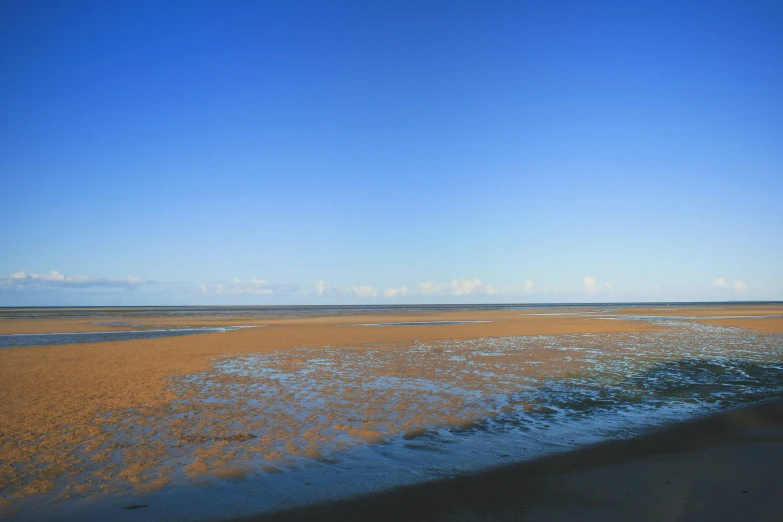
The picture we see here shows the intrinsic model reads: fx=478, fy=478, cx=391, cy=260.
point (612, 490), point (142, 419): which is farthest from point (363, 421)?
point (612, 490)

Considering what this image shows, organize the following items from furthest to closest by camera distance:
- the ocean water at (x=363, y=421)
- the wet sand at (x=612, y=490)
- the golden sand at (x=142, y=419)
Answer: the golden sand at (x=142, y=419) < the ocean water at (x=363, y=421) < the wet sand at (x=612, y=490)

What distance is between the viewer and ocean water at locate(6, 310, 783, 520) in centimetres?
685

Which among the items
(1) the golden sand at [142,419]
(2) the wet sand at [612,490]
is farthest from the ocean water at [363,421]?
(2) the wet sand at [612,490]

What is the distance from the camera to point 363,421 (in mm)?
10688

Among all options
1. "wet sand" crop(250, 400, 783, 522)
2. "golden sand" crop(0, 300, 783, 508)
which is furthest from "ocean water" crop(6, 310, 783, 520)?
"wet sand" crop(250, 400, 783, 522)

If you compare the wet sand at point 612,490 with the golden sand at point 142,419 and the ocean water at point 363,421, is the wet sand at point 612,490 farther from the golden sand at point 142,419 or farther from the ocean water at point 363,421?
the golden sand at point 142,419

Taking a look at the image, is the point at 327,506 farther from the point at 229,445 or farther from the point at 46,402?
the point at 46,402

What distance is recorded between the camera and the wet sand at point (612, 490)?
18.8 feet

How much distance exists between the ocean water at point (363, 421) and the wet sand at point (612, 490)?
49cm

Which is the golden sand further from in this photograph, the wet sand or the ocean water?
the wet sand

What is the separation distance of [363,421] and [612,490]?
18.3 ft

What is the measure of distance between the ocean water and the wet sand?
1.62 ft

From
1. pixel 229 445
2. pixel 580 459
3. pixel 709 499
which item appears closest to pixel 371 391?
pixel 229 445

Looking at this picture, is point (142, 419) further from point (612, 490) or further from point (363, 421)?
point (612, 490)
